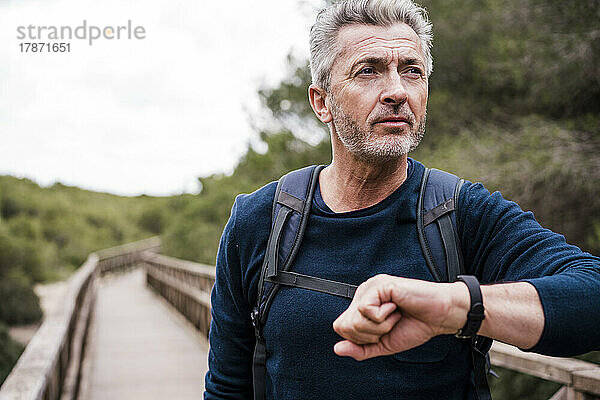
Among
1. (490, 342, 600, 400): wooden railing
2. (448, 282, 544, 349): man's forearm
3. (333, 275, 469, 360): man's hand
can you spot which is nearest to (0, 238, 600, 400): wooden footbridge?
(490, 342, 600, 400): wooden railing

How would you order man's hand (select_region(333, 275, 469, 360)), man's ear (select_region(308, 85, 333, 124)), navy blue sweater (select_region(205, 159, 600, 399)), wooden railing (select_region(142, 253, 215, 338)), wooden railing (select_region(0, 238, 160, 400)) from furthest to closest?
wooden railing (select_region(142, 253, 215, 338)) < wooden railing (select_region(0, 238, 160, 400)) < man's ear (select_region(308, 85, 333, 124)) < navy blue sweater (select_region(205, 159, 600, 399)) < man's hand (select_region(333, 275, 469, 360))

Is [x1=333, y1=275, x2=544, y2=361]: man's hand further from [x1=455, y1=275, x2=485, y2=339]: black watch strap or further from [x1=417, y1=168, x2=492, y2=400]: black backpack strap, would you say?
[x1=417, y1=168, x2=492, y2=400]: black backpack strap

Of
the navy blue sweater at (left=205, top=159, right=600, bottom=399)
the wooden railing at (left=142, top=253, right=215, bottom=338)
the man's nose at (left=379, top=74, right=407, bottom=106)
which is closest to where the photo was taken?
the navy blue sweater at (left=205, top=159, right=600, bottom=399)

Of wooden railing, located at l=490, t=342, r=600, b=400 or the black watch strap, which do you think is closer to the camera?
the black watch strap

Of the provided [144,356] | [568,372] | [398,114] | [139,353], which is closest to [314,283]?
[398,114]

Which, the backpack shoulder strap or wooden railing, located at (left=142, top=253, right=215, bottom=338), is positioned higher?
the backpack shoulder strap

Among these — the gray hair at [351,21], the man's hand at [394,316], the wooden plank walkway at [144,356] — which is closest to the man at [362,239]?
the gray hair at [351,21]

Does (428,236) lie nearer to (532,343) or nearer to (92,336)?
(532,343)

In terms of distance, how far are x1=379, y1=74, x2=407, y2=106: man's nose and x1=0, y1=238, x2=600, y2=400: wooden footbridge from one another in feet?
3.89

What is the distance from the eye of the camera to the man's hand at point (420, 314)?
3.03 ft

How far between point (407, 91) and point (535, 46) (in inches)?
209

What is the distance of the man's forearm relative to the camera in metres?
0.99

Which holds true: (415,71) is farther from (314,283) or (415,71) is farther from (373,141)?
(314,283)

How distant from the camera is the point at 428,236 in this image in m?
1.38
